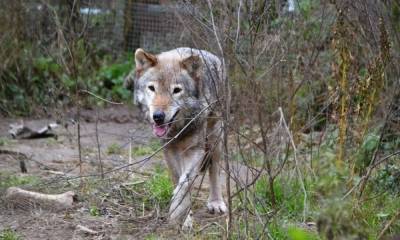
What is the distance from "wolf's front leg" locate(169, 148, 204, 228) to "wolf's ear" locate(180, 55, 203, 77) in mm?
669

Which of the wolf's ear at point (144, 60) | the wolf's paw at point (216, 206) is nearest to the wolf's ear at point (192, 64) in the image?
the wolf's ear at point (144, 60)

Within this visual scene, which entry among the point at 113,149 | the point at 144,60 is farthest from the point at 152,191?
the point at 113,149

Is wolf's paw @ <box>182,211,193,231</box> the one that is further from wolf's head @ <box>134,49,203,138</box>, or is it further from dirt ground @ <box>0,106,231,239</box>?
wolf's head @ <box>134,49,203,138</box>

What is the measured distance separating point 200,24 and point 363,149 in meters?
1.97

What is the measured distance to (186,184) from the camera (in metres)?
5.90

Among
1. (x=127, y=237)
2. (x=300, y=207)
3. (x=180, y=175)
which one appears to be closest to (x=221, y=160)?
(x=180, y=175)

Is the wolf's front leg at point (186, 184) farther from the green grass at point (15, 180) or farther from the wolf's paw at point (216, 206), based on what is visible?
the green grass at point (15, 180)

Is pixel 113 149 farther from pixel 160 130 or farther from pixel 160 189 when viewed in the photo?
pixel 160 130

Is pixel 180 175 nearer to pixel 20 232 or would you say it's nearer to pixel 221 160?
pixel 221 160

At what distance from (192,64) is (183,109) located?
15.0 inches

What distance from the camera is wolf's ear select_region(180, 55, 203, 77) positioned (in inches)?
245

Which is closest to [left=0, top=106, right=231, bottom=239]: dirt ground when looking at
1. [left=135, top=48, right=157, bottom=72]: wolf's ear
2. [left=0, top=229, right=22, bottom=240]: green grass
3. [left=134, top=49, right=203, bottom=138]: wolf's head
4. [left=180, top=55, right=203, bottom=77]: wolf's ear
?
[left=0, top=229, right=22, bottom=240]: green grass

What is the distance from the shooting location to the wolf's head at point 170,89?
6203 mm

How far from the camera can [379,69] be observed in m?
5.57
